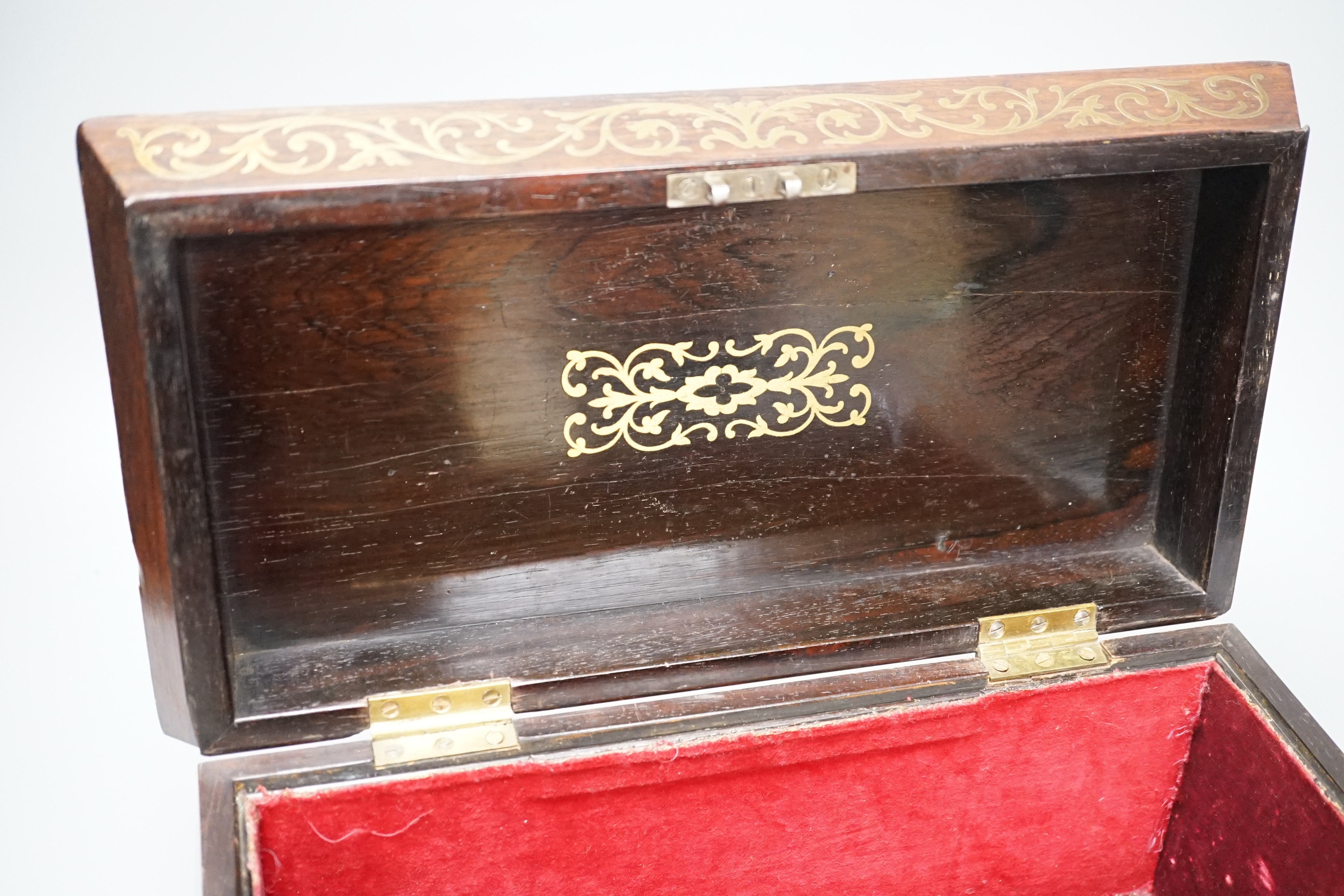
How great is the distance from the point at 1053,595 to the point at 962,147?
565mm

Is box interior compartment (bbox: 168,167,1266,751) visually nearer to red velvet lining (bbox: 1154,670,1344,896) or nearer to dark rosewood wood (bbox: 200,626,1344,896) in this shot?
dark rosewood wood (bbox: 200,626,1344,896)

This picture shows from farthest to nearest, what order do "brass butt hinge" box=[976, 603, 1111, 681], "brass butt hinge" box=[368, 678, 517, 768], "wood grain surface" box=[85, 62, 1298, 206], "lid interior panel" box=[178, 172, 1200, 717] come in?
"brass butt hinge" box=[976, 603, 1111, 681], "brass butt hinge" box=[368, 678, 517, 768], "lid interior panel" box=[178, 172, 1200, 717], "wood grain surface" box=[85, 62, 1298, 206]

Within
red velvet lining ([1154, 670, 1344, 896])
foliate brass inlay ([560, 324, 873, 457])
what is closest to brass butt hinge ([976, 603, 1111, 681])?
red velvet lining ([1154, 670, 1344, 896])

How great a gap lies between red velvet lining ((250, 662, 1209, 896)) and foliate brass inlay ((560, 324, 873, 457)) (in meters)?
0.32

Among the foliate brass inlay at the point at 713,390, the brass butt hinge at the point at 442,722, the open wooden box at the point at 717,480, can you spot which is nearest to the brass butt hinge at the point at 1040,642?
the open wooden box at the point at 717,480

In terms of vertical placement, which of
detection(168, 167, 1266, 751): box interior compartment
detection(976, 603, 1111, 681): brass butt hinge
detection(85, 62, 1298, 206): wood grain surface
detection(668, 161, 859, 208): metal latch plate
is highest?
detection(85, 62, 1298, 206): wood grain surface

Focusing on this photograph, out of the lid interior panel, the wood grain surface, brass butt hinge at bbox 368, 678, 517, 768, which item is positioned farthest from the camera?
brass butt hinge at bbox 368, 678, 517, 768

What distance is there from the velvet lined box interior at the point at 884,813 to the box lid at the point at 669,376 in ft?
0.30

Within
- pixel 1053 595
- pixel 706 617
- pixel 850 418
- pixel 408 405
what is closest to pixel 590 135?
pixel 408 405

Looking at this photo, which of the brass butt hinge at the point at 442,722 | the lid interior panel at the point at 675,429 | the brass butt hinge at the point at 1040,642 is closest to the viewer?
the lid interior panel at the point at 675,429

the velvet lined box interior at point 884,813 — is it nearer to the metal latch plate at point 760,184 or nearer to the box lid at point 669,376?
the box lid at point 669,376

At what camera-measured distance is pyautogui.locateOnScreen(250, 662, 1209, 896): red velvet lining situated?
1312 mm

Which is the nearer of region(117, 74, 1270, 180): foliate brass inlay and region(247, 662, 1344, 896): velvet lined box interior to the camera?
region(117, 74, 1270, 180): foliate brass inlay

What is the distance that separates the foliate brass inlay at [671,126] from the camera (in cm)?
101
